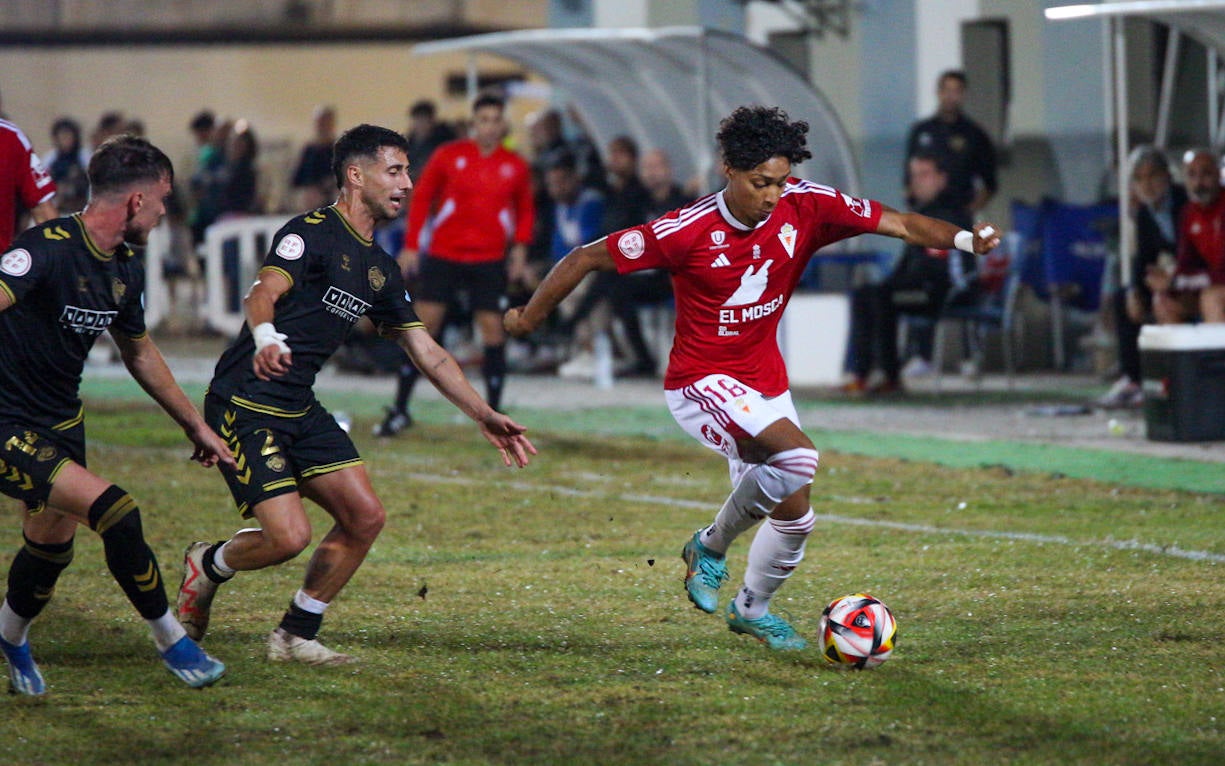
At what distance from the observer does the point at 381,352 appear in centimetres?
1806

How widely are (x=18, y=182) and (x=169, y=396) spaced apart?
3351 millimetres

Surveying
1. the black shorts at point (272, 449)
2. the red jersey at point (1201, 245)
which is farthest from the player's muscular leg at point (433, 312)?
the black shorts at point (272, 449)

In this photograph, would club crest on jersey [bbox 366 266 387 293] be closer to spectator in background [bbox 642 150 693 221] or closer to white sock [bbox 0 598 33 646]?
white sock [bbox 0 598 33 646]

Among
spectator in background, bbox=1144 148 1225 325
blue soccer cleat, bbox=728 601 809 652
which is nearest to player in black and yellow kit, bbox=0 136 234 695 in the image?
blue soccer cleat, bbox=728 601 809 652

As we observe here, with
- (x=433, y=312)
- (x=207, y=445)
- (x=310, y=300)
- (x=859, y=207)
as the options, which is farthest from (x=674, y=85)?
(x=207, y=445)

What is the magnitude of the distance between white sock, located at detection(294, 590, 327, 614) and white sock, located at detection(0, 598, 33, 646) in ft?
2.96

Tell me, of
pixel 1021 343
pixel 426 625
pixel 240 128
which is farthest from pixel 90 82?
pixel 426 625

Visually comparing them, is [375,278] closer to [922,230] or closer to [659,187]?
[922,230]

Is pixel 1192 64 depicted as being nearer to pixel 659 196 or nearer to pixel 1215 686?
pixel 659 196

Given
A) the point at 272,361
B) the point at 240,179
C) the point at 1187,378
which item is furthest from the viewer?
the point at 240,179

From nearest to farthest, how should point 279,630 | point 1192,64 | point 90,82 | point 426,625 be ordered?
point 279,630, point 426,625, point 1192,64, point 90,82

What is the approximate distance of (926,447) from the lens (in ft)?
41.0

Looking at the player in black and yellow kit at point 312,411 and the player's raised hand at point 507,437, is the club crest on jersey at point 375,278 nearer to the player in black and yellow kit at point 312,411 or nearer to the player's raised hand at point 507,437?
the player in black and yellow kit at point 312,411

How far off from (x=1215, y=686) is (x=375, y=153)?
3.34 meters
